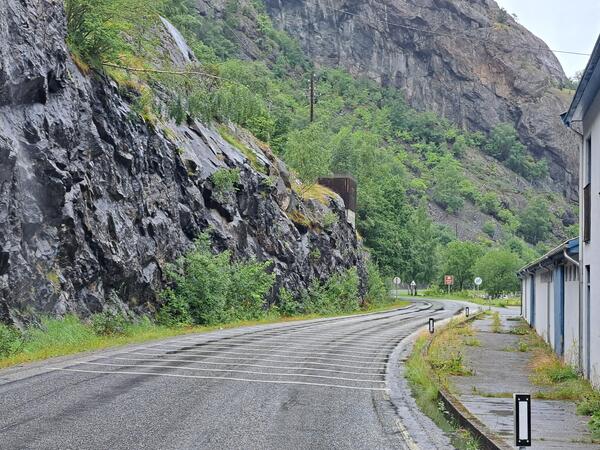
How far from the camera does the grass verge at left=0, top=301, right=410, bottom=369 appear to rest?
18.7 m

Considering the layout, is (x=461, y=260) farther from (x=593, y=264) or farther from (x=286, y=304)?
(x=593, y=264)

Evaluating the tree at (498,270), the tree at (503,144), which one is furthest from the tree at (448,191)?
the tree at (498,270)

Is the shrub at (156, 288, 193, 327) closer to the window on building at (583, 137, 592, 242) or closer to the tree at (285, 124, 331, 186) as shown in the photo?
the window on building at (583, 137, 592, 242)

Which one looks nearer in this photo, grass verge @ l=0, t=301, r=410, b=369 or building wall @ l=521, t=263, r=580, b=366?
building wall @ l=521, t=263, r=580, b=366

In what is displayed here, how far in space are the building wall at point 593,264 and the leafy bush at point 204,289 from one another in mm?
17853

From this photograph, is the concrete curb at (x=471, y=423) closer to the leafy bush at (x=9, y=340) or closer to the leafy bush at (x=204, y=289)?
the leafy bush at (x=9, y=340)

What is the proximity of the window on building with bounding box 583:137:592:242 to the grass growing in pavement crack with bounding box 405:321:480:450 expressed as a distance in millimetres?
4070

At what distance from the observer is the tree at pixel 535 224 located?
163250mm

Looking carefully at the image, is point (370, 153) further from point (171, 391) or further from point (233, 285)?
Result: point (171, 391)

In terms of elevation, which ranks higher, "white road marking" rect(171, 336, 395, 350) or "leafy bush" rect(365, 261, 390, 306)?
"leafy bush" rect(365, 261, 390, 306)

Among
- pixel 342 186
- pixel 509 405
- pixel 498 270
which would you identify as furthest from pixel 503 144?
pixel 509 405

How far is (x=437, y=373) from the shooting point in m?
17.5

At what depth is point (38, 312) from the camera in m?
22.0

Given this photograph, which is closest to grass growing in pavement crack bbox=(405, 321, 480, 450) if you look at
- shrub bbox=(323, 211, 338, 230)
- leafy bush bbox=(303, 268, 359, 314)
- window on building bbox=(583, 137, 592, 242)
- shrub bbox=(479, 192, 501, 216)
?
window on building bbox=(583, 137, 592, 242)
